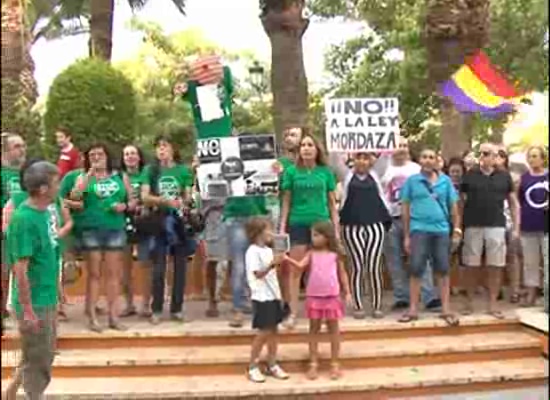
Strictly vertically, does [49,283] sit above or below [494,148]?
below

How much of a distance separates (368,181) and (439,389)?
57.0 inches

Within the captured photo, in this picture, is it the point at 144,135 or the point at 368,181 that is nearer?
the point at 368,181

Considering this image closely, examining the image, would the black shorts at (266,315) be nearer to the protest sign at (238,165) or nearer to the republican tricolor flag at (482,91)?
the protest sign at (238,165)

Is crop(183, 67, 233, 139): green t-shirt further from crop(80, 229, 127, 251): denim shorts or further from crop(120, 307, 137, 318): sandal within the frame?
crop(120, 307, 137, 318): sandal

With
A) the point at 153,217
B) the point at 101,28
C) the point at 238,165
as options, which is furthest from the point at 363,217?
the point at 101,28

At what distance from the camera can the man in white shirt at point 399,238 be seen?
6.41m

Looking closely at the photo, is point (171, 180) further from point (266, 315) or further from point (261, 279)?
point (266, 315)

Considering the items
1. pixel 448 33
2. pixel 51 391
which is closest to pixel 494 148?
pixel 448 33

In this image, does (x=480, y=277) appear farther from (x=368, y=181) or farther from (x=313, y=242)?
(x=313, y=242)

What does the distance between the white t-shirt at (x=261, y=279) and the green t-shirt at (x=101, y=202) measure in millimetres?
910

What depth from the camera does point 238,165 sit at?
5.74m

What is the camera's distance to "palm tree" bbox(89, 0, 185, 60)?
10.7 m

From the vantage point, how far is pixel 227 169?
5742mm

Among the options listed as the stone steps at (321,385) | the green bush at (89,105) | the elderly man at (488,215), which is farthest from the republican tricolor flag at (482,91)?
the green bush at (89,105)
